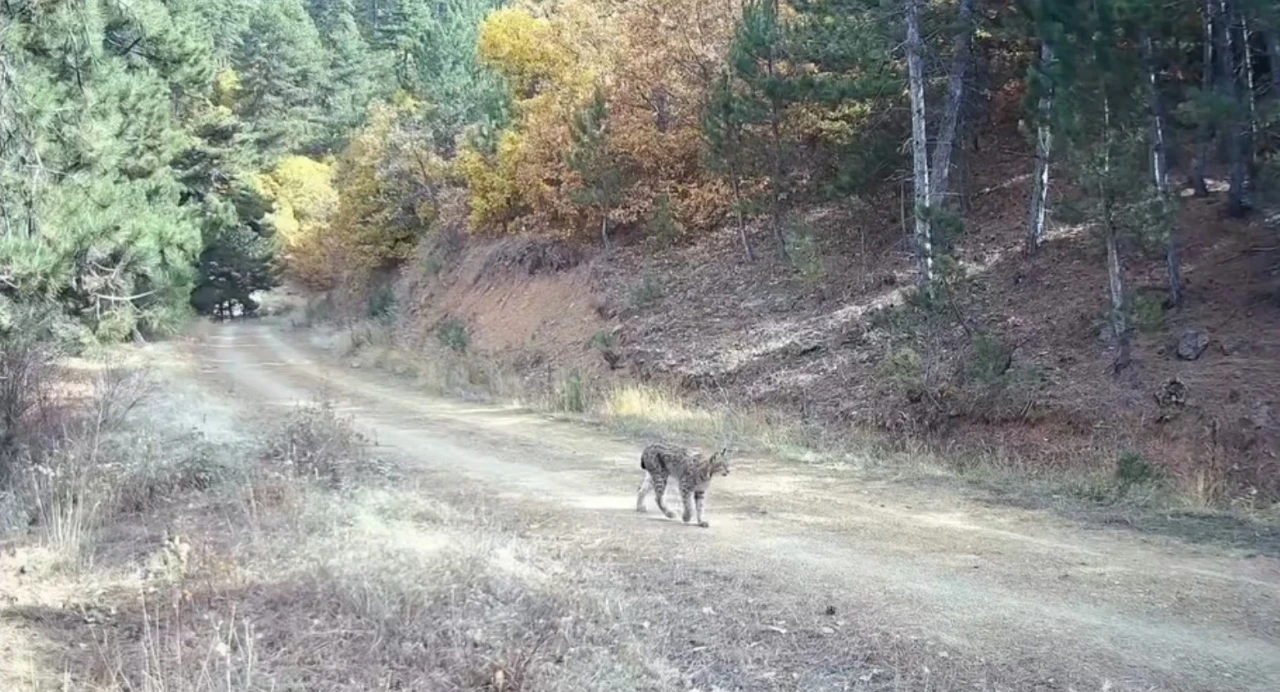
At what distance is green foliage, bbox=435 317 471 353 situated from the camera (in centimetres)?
3070

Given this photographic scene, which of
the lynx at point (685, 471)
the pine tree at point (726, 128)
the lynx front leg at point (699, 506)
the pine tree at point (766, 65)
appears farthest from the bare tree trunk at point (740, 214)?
the lynx front leg at point (699, 506)

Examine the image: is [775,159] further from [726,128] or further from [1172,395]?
[1172,395]

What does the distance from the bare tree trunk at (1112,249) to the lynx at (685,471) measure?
7882 millimetres

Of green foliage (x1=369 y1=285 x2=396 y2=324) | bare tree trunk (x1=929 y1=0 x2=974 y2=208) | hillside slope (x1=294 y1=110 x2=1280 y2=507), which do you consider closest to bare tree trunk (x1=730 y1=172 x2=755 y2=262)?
hillside slope (x1=294 y1=110 x2=1280 y2=507)

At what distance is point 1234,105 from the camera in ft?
39.3

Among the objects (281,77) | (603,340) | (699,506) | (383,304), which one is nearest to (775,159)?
(603,340)

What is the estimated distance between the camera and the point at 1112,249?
15.0m

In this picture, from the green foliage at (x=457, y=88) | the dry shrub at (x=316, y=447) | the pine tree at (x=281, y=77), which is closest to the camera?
the dry shrub at (x=316, y=447)

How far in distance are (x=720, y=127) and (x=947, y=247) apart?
806 centimetres

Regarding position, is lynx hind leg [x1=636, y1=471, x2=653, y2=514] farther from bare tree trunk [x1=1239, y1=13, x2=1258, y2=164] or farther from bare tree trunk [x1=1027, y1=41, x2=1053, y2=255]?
bare tree trunk [x1=1027, y1=41, x2=1053, y2=255]

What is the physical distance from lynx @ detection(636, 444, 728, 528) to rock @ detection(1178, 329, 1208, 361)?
9396 millimetres

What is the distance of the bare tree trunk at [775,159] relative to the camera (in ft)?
76.0

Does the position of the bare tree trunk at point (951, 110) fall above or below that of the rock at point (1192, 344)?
above

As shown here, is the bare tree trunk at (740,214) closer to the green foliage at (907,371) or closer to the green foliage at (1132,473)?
the green foliage at (907,371)
